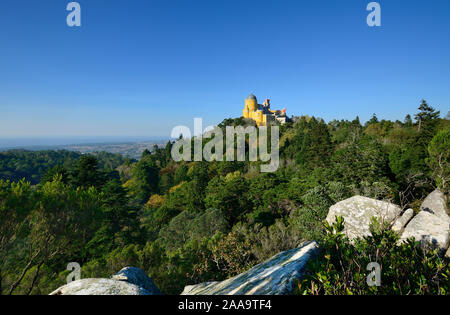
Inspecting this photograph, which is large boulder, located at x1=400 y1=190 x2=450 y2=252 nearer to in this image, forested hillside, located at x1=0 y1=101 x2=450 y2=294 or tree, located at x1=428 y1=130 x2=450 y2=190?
forested hillside, located at x1=0 y1=101 x2=450 y2=294

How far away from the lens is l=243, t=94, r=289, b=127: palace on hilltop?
76.4 m

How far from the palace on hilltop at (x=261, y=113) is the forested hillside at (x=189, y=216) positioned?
37.4 m

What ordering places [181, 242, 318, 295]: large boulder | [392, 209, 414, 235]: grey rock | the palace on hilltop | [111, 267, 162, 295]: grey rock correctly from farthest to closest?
the palace on hilltop < [392, 209, 414, 235]: grey rock < [111, 267, 162, 295]: grey rock < [181, 242, 318, 295]: large boulder

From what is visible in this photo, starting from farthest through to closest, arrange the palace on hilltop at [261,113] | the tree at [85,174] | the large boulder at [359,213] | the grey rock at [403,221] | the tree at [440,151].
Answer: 1. the palace on hilltop at [261,113]
2. the tree at [85,174]
3. the tree at [440,151]
4. the large boulder at [359,213]
5. the grey rock at [403,221]

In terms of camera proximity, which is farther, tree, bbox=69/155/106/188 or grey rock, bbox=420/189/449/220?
tree, bbox=69/155/106/188

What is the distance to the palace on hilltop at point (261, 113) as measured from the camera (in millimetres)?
76438

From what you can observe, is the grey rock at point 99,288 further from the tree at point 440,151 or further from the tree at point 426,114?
the tree at point 426,114

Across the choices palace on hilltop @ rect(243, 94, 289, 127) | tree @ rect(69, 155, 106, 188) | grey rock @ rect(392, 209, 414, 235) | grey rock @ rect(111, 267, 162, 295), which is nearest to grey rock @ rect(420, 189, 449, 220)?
grey rock @ rect(392, 209, 414, 235)

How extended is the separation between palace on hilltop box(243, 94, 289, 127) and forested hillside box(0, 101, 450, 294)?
37433mm

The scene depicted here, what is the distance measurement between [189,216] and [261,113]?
62.2 meters

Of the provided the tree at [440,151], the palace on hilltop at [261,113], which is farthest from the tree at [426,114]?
the palace on hilltop at [261,113]
